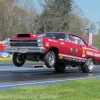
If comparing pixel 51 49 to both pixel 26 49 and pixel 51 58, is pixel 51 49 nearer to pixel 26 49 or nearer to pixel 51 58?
pixel 51 58

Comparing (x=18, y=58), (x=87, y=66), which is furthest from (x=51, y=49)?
(x=87, y=66)

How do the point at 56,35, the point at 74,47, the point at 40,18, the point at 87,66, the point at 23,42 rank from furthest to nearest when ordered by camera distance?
the point at 40,18 → the point at 87,66 → the point at 74,47 → the point at 56,35 → the point at 23,42

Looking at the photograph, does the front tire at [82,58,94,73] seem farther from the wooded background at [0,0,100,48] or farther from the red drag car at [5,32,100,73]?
the wooded background at [0,0,100,48]

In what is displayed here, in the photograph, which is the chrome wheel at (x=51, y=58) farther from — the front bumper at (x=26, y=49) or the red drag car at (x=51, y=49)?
the front bumper at (x=26, y=49)

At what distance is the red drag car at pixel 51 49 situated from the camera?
1238 cm

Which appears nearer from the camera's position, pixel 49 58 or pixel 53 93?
pixel 53 93

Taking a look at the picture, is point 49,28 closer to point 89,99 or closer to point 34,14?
point 34,14

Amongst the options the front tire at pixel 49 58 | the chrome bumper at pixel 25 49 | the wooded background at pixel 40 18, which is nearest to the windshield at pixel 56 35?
the front tire at pixel 49 58

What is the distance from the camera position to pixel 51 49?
12.9 m

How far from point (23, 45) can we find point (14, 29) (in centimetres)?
5638

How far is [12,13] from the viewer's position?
218 feet

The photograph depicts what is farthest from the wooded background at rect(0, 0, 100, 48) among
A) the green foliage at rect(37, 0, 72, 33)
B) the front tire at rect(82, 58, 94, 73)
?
the front tire at rect(82, 58, 94, 73)

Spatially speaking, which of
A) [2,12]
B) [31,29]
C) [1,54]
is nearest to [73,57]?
[1,54]

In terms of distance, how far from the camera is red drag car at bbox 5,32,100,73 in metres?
12.4
